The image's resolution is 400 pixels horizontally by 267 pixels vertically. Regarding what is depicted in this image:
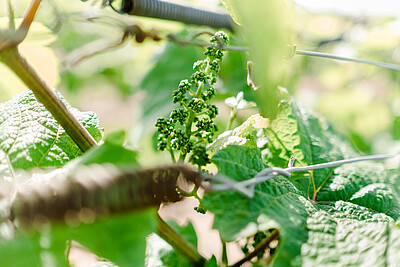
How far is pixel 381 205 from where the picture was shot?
0.50 meters

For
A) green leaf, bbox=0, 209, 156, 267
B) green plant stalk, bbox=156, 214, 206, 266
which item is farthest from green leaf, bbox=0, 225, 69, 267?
green plant stalk, bbox=156, 214, 206, 266

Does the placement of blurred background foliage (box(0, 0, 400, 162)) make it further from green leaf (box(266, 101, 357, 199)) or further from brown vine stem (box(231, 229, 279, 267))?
brown vine stem (box(231, 229, 279, 267))

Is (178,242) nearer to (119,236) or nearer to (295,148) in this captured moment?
(119,236)

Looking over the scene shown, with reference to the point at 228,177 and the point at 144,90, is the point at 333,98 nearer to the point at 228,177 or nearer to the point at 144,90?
the point at 144,90

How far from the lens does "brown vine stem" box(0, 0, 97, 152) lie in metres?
0.31

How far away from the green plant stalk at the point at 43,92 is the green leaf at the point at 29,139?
0.24 feet

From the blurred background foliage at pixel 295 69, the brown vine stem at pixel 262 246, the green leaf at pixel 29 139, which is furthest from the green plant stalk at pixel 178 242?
the blurred background foliage at pixel 295 69

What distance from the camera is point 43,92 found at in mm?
339

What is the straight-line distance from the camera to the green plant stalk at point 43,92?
1.01 ft

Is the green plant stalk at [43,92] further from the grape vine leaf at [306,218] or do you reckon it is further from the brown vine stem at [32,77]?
the grape vine leaf at [306,218]

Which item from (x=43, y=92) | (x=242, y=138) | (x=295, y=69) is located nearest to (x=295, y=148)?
(x=242, y=138)

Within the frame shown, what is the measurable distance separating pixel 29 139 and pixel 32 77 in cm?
12

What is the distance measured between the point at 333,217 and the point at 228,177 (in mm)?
132

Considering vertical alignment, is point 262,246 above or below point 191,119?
below
